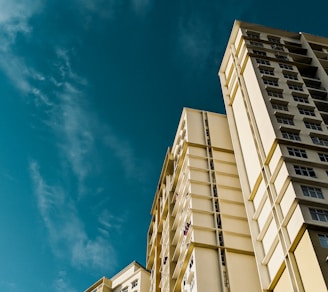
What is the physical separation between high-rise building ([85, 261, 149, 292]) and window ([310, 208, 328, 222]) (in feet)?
85.0

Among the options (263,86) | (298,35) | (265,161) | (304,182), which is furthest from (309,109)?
(298,35)

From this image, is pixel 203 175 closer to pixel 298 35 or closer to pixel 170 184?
pixel 170 184

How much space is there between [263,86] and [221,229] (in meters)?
13.9

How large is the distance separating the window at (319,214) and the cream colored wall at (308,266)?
1772mm

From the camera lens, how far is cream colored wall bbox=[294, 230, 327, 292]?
27.2 meters

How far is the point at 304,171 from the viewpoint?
115 feet

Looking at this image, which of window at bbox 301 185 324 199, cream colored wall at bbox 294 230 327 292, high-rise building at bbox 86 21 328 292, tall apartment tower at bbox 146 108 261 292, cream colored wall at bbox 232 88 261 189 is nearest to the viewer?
cream colored wall at bbox 294 230 327 292

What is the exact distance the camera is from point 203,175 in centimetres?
4562

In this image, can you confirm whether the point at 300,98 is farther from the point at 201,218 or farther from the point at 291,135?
the point at 201,218

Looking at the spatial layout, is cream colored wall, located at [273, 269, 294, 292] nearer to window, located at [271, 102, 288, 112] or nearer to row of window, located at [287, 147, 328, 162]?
row of window, located at [287, 147, 328, 162]

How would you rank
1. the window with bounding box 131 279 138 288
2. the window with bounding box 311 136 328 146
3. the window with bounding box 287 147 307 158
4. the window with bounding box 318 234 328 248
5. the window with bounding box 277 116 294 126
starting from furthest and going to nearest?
the window with bounding box 131 279 138 288
the window with bounding box 277 116 294 126
the window with bounding box 311 136 328 146
the window with bounding box 287 147 307 158
the window with bounding box 318 234 328 248

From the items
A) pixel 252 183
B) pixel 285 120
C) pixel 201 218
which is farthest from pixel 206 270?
pixel 285 120

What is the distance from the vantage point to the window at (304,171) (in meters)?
34.9

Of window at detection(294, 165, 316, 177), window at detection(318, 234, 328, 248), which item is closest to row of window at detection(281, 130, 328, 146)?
window at detection(294, 165, 316, 177)
